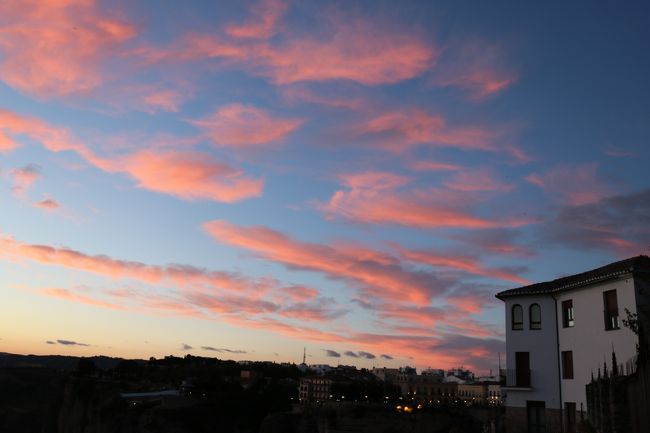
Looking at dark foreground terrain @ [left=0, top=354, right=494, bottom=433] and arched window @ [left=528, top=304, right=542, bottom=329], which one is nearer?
arched window @ [left=528, top=304, right=542, bottom=329]

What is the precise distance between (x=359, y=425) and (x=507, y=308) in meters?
37.1

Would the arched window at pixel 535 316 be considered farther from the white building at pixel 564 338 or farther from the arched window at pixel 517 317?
the arched window at pixel 517 317

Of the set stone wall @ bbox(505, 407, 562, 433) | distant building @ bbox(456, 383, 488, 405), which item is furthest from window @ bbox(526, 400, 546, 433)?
distant building @ bbox(456, 383, 488, 405)

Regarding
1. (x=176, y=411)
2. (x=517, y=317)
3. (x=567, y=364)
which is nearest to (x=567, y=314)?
(x=567, y=364)

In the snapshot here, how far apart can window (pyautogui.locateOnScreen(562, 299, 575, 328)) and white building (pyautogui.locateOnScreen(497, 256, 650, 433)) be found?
0.05m

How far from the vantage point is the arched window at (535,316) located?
28.5 m

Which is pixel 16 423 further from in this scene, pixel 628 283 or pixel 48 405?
pixel 628 283

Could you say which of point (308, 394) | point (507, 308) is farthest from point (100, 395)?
point (308, 394)

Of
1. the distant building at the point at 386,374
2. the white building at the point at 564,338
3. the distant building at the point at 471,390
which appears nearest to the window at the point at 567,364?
the white building at the point at 564,338

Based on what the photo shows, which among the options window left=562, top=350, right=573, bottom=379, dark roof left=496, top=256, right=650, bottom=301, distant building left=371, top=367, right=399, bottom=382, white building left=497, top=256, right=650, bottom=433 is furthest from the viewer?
distant building left=371, top=367, right=399, bottom=382

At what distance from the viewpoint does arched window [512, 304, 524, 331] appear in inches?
1149

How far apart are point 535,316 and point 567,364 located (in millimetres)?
3013

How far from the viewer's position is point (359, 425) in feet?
202

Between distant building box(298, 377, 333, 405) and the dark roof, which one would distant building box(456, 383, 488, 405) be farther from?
the dark roof
